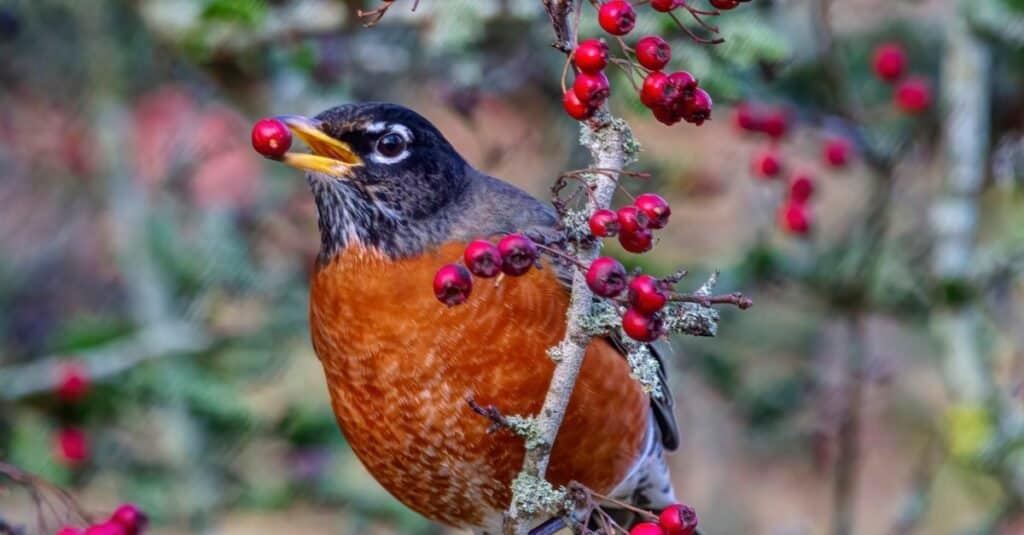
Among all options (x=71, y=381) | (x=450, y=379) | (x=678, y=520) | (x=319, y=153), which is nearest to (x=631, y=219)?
(x=678, y=520)

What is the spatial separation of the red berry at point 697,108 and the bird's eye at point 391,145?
1.08 m

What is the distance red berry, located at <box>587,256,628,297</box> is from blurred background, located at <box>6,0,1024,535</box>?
1520mm

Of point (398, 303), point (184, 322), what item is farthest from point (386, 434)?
point (184, 322)

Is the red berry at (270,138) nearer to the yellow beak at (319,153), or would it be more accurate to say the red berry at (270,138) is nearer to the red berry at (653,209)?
the yellow beak at (319,153)

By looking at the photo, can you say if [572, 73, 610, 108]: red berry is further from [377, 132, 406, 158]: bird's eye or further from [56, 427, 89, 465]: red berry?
[56, 427, 89, 465]: red berry

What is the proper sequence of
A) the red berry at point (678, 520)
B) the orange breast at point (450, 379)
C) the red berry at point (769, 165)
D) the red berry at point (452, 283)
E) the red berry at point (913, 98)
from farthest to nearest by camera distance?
the red berry at point (913, 98)
the red berry at point (769, 165)
the orange breast at point (450, 379)
the red berry at point (678, 520)
the red berry at point (452, 283)

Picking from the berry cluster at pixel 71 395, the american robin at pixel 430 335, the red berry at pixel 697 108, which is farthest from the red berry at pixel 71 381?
the red berry at pixel 697 108

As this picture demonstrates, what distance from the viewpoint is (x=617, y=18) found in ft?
6.84

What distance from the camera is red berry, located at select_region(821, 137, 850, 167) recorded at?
418 centimetres

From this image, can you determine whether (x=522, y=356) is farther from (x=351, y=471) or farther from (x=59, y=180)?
(x=59, y=180)

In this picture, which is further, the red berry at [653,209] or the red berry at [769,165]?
the red berry at [769,165]

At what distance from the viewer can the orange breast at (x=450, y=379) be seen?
116 inches

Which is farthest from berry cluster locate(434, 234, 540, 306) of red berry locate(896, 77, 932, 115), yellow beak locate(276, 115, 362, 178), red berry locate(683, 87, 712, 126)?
red berry locate(896, 77, 932, 115)

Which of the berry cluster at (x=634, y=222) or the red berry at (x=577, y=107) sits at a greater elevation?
the red berry at (x=577, y=107)
